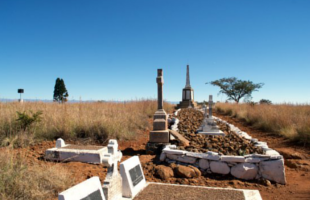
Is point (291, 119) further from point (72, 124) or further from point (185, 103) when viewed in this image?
point (185, 103)

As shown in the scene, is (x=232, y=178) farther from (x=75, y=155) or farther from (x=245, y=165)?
(x=75, y=155)

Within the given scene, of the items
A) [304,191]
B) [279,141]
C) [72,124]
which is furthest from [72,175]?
[279,141]

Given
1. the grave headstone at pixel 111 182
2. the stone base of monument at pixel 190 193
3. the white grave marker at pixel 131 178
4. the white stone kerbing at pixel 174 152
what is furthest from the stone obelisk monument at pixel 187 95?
the grave headstone at pixel 111 182

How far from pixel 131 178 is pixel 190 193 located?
881mm

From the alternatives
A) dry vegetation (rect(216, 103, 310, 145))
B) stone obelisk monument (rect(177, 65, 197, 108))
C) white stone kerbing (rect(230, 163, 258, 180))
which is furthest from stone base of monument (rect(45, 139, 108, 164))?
stone obelisk monument (rect(177, 65, 197, 108))

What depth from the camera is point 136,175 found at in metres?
3.35

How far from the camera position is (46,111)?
8234mm

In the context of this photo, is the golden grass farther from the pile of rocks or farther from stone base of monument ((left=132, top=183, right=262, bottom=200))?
the pile of rocks

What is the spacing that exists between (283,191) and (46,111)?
7.67 m

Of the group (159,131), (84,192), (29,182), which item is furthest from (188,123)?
(84,192)

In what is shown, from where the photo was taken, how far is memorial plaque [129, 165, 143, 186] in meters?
3.20

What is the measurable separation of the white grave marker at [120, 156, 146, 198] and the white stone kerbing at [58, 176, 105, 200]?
64cm

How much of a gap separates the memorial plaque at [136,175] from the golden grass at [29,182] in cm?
98

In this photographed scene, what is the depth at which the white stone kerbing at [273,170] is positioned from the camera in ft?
12.9
